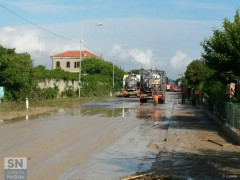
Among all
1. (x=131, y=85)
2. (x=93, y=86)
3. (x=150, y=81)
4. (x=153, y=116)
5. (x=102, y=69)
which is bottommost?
(x=153, y=116)

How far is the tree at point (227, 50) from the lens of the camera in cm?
1570

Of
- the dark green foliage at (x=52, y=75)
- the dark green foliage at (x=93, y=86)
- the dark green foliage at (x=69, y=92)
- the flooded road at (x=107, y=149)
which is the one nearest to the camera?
the flooded road at (x=107, y=149)

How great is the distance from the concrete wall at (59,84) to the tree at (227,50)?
24.2m

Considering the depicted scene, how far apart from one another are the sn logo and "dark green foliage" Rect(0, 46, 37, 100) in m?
19.7

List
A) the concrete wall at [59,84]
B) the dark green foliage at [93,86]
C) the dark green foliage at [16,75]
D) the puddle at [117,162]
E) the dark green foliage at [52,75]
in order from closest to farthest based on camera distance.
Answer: the puddle at [117,162], the dark green foliage at [16,75], the dark green foliage at [52,75], the concrete wall at [59,84], the dark green foliage at [93,86]

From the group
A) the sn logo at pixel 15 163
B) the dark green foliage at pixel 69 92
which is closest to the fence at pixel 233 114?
the sn logo at pixel 15 163

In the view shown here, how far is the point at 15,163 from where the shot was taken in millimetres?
9000

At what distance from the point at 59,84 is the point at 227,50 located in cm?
3063

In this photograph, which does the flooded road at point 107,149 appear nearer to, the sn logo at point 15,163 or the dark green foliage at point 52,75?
the sn logo at point 15,163

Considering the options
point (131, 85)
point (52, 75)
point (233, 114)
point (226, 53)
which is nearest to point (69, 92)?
point (52, 75)

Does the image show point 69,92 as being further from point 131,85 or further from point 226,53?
point 226,53

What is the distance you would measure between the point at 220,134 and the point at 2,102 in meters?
17.8

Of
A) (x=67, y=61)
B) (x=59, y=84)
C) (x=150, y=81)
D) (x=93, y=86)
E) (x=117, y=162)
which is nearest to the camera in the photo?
(x=117, y=162)

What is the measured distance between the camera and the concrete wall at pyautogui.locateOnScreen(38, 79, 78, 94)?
41.0m
